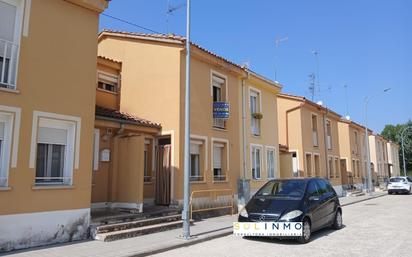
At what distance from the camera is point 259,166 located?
1967 centimetres

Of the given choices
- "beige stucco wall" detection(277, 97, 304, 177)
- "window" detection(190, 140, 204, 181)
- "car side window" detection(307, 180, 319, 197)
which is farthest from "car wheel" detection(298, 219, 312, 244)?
"beige stucco wall" detection(277, 97, 304, 177)

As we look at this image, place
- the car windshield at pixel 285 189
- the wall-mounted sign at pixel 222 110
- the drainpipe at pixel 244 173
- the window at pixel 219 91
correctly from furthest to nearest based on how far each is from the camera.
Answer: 1. the window at pixel 219 91
2. the drainpipe at pixel 244 173
3. the wall-mounted sign at pixel 222 110
4. the car windshield at pixel 285 189

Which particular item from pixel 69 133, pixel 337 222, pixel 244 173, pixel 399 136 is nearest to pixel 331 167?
pixel 244 173

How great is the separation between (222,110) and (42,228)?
896cm

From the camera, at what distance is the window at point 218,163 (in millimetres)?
16391

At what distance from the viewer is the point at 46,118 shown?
9.60 metres

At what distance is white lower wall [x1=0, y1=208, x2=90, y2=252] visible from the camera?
27.7 feet

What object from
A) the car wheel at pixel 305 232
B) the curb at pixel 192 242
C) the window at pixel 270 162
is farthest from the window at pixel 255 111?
the car wheel at pixel 305 232

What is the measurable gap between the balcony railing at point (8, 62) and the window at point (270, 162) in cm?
1420

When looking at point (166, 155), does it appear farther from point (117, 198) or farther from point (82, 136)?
point (82, 136)

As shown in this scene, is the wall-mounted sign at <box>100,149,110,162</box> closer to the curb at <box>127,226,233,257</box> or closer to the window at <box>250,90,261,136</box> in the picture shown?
the curb at <box>127,226,233,257</box>

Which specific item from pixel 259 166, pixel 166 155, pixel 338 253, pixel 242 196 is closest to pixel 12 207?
pixel 166 155

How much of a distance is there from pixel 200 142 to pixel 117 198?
4152mm

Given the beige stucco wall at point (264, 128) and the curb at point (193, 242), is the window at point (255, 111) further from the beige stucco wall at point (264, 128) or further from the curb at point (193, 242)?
the curb at point (193, 242)
